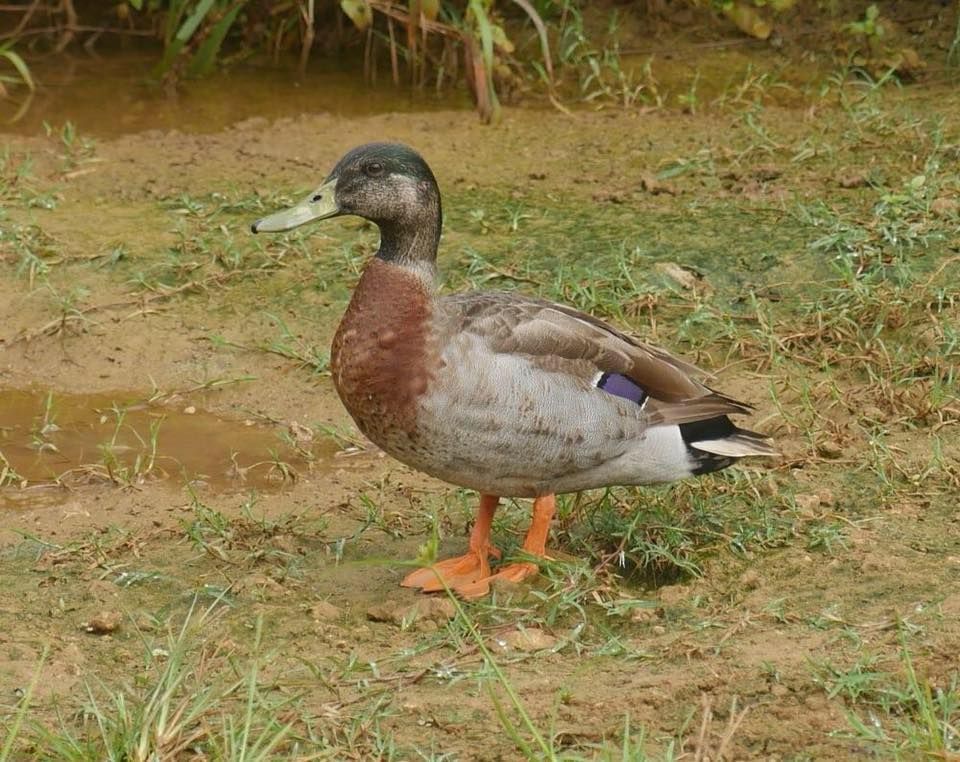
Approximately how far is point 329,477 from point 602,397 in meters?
1.18

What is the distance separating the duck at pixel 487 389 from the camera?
13.7ft

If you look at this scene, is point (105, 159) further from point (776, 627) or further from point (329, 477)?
point (776, 627)

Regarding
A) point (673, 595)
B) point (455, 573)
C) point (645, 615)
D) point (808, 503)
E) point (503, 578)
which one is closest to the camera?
point (645, 615)

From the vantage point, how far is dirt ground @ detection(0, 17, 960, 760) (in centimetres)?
353

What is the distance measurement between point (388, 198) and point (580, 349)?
681 millimetres

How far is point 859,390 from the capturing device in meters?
5.34

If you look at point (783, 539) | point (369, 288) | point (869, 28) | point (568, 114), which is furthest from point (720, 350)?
point (869, 28)

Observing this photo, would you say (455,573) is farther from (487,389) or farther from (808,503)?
(808,503)

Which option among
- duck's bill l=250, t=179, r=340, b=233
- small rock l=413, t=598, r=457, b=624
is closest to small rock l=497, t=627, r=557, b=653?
small rock l=413, t=598, r=457, b=624

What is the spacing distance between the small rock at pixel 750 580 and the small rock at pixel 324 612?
108 centimetres

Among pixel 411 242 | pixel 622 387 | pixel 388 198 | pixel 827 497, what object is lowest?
pixel 827 497

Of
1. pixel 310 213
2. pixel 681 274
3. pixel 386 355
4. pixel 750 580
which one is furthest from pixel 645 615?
pixel 681 274

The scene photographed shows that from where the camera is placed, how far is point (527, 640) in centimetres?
400

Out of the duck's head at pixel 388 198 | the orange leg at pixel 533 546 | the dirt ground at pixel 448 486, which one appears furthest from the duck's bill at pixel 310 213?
the orange leg at pixel 533 546
